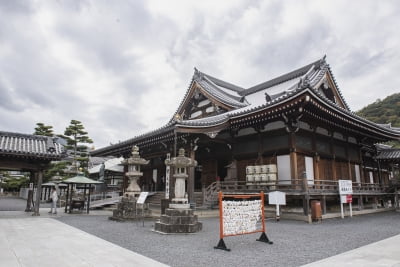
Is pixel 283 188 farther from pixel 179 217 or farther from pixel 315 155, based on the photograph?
pixel 179 217

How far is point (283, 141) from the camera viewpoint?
13.6 metres

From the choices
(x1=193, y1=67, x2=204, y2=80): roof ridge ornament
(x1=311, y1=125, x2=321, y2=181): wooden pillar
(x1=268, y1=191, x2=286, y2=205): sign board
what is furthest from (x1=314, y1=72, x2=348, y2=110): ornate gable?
(x1=193, y1=67, x2=204, y2=80): roof ridge ornament

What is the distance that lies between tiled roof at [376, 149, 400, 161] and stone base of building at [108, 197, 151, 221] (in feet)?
66.8

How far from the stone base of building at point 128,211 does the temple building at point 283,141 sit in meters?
2.93

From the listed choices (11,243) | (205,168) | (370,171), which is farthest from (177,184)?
(370,171)

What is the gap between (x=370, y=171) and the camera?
73.0ft

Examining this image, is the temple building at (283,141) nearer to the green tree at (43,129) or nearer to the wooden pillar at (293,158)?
the wooden pillar at (293,158)

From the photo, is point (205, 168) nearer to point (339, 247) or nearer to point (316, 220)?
point (316, 220)

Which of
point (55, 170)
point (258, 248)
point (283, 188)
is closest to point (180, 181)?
point (258, 248)

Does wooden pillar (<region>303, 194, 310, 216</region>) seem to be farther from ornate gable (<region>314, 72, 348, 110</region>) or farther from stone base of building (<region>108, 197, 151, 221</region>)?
ornate gable (<region>314, 72, 348, 110</region>)

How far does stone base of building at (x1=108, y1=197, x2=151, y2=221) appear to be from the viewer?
12.1 m

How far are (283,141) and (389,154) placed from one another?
555 inches

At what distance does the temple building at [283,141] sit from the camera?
12547 mm

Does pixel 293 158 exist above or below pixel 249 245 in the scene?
above
